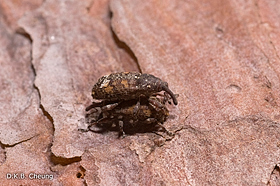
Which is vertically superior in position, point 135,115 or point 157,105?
point 157,105

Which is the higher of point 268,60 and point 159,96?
point 268,60

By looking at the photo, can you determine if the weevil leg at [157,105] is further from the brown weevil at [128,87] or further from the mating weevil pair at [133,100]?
the brown weevil at [128,87]

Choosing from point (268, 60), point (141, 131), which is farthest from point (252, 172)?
point (268, 60)

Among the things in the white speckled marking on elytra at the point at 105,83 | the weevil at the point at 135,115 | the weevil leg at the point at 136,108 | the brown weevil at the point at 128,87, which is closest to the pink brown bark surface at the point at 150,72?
the weevil at the point at 135,115

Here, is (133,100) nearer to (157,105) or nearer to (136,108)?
(136,108)

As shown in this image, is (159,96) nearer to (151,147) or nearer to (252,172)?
(151,147)

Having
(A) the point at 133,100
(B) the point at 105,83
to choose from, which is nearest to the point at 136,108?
(A) the point at 133,100
